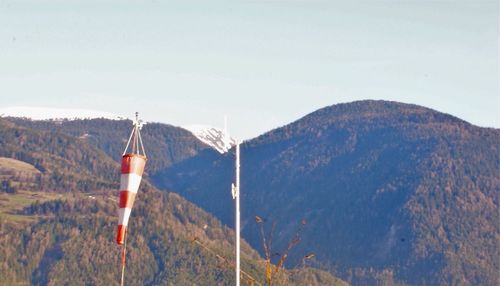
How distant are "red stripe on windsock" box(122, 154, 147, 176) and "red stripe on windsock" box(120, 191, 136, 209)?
2.08 feet

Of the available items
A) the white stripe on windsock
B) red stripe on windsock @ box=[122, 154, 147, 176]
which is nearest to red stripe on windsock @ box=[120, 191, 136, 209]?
the white stripe on windsock

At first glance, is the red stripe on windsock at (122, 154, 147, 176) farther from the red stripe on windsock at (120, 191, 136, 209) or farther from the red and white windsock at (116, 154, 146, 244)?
the red stripe on windsock at (120, 191, 136, 209)

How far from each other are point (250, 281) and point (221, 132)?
126 inches

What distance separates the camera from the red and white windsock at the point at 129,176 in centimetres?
2741

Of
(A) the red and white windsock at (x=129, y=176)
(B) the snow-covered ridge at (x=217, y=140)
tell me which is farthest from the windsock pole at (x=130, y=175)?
(B) the snow-covered ridge at (x=217, y=140)

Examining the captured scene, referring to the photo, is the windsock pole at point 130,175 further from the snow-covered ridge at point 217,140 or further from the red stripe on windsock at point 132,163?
the snow-covered ridge at point 217,140

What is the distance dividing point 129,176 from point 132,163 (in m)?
0.39

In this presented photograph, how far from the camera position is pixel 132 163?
2747cm

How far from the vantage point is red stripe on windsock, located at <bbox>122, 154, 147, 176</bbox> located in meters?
27.4

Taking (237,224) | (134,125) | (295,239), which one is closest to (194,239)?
(237,224)

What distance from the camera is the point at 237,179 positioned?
24.5 m

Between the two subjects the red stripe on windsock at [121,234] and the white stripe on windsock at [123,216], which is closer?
the red stripe on windsock at [121,234]

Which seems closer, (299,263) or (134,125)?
(299,263)

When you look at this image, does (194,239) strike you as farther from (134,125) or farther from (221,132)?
(134,125)
